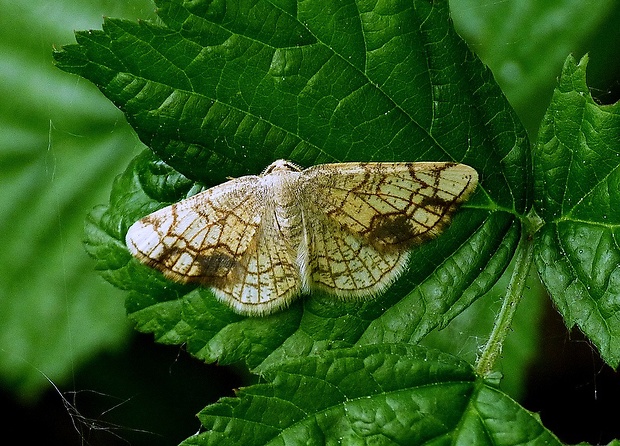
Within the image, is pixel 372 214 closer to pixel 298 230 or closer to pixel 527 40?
pixel 298 230

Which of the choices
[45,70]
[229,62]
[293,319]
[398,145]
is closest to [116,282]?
[293,319]

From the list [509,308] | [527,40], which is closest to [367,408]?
[509,308]

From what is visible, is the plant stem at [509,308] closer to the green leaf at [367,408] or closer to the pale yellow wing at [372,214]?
the green leaf at [367,408]

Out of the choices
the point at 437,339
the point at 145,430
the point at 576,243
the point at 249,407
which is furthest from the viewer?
the point at 145,430

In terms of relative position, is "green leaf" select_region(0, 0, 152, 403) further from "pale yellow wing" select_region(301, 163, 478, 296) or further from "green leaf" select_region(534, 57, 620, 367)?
"green leaf" select_region(534, 57, 620, 367)

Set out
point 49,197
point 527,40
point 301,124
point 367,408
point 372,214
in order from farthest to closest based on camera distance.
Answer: point 49,197, point 527,40, point 372,214, point 301,124, point 367,408

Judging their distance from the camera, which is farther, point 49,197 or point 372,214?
point 49,197

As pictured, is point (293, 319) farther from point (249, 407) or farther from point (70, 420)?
point (70, 420)
